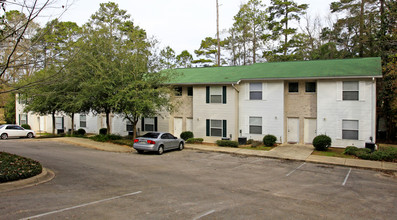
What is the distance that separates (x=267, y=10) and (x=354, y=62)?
21253mm

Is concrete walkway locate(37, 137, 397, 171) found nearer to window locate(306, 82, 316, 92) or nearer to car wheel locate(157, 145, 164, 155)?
car wheel locate(157, 145, 164, 155)

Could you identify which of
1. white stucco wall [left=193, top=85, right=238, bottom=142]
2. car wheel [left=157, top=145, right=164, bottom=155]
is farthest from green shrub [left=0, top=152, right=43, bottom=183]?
white stucco wall [left=193, top=85, right=238, bottom=142]

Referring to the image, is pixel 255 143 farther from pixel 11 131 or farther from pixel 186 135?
pixel 11 131

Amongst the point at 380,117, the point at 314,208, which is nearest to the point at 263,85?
the point at 380,117

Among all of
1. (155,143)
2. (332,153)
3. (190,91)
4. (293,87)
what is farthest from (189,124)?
(332,153)

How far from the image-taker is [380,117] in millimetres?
25406

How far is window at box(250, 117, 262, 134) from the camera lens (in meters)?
23.1

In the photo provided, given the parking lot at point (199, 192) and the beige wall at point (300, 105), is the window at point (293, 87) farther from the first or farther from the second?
the parking lot at point (199, 192)

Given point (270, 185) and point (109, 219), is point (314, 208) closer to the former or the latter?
point (270, 185)

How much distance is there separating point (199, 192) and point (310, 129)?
15568mm

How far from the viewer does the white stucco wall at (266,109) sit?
22.3m

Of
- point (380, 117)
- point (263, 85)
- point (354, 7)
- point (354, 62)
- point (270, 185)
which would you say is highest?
point (354, 7)

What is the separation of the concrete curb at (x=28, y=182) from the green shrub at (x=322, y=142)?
1633 centimetres

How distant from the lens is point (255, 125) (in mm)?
23203
